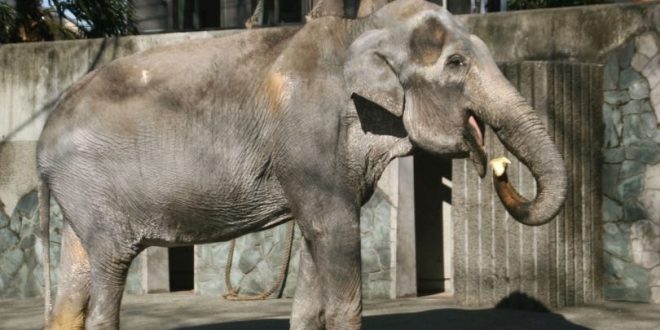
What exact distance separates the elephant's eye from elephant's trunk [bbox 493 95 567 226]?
320 millimetres

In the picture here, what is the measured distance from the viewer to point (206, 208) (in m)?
6.86

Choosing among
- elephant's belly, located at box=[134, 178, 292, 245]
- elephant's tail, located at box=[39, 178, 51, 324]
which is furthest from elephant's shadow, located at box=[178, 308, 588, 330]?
elephant's belly, located at box=[134, 178, 292, 245]

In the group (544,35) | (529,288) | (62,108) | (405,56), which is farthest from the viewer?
(544,35)

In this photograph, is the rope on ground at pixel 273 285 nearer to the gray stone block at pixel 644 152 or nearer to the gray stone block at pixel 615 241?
the gray stone block at pixel 615 241

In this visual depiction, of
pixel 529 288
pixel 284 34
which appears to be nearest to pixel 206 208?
pixel 284 34

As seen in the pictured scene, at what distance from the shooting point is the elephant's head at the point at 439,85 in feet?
21.4

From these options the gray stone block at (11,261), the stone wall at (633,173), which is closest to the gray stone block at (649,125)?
the stone wall at (633,173)

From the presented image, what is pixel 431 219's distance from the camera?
1181 centimetres

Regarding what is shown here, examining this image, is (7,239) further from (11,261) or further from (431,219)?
(431,219)

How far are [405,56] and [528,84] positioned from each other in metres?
3.81

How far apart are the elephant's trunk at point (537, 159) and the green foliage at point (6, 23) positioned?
37.7 feet

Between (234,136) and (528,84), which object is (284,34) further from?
(528,84)

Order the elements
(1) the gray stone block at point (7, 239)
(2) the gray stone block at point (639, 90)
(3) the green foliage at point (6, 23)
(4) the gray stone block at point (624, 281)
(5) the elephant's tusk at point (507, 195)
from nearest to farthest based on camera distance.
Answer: (5) the elephant's tusk at point (507, 195)
(4) the gray stone block at point (624, 281)
(2) the gray stone block at point (639, 90)
(1) the gray stone block at point (7, 239)
(3) the green foliage at point (6, 23)

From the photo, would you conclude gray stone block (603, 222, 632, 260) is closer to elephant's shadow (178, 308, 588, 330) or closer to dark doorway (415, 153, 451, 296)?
elephant's shadow (178, 308, 588, 330)
